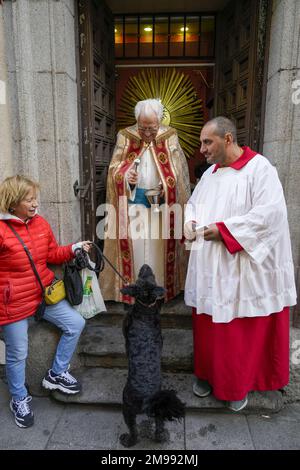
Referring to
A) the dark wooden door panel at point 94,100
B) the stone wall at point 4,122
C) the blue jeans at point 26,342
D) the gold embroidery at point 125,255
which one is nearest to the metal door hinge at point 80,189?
the dark wooden door panel at point 94,100

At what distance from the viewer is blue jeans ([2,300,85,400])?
102 inches

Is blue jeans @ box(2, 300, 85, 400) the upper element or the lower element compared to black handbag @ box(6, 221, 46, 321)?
lower

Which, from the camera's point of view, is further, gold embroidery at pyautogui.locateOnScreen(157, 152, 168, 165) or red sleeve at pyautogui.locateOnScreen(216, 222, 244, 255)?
gold embroidery at pyautogui.locateOnScreen(157, 152, 168, 165)

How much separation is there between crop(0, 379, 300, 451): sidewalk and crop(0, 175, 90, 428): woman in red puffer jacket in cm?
13

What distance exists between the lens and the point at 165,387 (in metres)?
2.97

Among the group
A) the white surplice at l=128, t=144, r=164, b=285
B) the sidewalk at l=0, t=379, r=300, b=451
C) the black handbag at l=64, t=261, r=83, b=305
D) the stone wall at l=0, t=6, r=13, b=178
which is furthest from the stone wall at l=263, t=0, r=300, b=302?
the stone wall at l=0, t=6, r=13, b=178

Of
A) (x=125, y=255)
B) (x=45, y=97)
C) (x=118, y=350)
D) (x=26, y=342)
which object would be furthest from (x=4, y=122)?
(x=118, y=350)

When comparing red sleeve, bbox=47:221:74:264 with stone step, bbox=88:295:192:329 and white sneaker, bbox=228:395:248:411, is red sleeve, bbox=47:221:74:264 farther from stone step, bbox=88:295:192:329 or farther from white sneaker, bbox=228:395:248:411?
white sneaker, bbox=228:395:248:411

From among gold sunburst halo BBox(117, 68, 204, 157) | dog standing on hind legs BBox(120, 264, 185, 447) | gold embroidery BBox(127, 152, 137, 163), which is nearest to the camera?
dog standing on hind legs BBox(120, 264, 185, 447)

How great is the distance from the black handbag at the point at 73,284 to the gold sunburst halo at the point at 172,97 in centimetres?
254

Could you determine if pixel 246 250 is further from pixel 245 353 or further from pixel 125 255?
pixel 125 255

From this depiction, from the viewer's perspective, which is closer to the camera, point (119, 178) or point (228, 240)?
point (228, 240)

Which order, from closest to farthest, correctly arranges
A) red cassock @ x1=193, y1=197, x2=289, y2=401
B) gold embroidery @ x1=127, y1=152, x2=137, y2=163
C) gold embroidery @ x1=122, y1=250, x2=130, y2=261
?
red cassock @ x1=193, y1=197, x2=289, y2=401, gold embroidery @ x1=127, y1=152, x2=137, y2=163, gold embroidery @ x1=122, y1=250, x2=130, y2=261

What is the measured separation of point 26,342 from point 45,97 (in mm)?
2002
